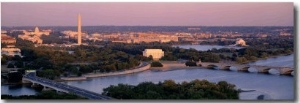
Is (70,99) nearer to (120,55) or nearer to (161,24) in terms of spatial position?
(120,55)

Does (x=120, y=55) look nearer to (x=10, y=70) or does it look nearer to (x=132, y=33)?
(x=132, y=33)

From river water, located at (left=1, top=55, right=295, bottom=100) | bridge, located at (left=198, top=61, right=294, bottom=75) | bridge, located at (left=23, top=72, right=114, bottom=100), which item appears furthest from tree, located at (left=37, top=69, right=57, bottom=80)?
bridge, located at (left=198, top=61, right=294, bottom=75)

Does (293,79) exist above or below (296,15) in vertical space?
below

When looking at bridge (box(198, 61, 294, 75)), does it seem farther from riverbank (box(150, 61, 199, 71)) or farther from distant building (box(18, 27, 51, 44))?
distant building (box(18, 27, 51, 44))

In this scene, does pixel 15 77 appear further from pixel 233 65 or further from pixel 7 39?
pixel 233 65

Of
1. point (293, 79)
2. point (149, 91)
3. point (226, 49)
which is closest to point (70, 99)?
point (149, 91)
